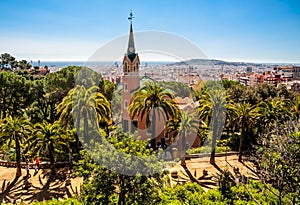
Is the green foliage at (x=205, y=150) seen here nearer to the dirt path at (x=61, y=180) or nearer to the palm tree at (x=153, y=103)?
the dirt path at (x=61, y=180)

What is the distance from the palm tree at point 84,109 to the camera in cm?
1717

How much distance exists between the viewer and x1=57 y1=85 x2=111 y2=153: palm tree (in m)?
17.2

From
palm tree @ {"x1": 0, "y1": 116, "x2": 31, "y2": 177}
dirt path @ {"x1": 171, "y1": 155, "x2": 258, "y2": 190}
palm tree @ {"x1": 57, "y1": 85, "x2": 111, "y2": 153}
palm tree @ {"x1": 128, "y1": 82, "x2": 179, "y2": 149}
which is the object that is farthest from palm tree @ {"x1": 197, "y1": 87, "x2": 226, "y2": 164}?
palm tree @ {"x1": 0, "y1": 116, "x2": 31, "y2": 177}

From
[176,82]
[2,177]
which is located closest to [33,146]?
[2,177]

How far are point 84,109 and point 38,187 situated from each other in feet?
18.7

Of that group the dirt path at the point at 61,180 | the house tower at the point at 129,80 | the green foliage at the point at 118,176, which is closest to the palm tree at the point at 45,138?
the dirt path at the point at 61,180

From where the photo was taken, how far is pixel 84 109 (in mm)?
17203

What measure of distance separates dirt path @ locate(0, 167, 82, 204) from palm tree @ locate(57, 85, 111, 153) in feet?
11.4

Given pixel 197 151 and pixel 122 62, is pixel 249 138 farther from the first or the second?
pixel 122 62

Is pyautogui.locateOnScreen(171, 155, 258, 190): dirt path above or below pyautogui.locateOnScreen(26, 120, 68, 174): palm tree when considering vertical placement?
below

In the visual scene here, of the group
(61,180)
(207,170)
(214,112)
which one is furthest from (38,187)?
(214,112)

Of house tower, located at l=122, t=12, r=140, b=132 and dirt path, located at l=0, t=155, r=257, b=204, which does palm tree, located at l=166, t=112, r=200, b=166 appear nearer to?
dirt path, located at l=0, t=155, r=257, b=204

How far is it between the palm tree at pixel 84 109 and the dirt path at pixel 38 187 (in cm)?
348

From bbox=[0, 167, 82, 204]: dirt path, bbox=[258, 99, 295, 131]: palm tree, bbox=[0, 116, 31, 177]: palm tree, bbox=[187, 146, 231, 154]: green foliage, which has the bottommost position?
bbox=[0, 167, 82, 204]: dirt path
